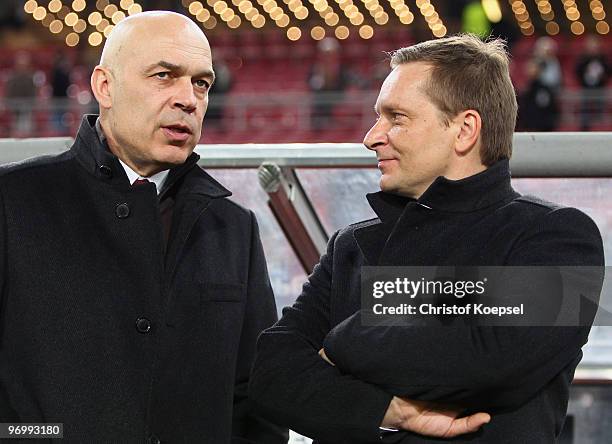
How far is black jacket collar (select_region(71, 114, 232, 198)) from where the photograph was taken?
78.7 inches

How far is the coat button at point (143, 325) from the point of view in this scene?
1935 millimetres

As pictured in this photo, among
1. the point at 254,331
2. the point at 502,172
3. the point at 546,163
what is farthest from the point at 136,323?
the point at 546,163

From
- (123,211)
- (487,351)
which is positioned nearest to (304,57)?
(123,211)

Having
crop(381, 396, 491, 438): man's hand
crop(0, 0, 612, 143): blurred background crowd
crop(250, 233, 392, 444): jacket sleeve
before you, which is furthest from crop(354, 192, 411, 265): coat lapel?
crop(0, 0, 612, 143): blurred background crowd

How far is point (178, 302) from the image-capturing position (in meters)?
2.01

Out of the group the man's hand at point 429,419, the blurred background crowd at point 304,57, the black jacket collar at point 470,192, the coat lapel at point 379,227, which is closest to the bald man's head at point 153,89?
the coat lapel at point 379,227

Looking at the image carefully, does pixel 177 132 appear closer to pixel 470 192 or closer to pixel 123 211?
pixel 123 211

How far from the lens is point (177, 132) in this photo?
2.00 m

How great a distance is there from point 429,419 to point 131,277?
0.62m

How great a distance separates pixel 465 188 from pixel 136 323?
2.10 ft

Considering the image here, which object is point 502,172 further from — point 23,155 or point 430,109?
point 23,155

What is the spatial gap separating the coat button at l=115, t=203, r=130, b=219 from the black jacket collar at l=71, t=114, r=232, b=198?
0.04 meters

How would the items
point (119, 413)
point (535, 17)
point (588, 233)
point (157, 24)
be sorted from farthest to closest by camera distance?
point (535, 17)
point (157, 24)
point (119, 413)
point (588, 233)

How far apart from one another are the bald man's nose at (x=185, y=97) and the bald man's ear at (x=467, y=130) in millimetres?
495
